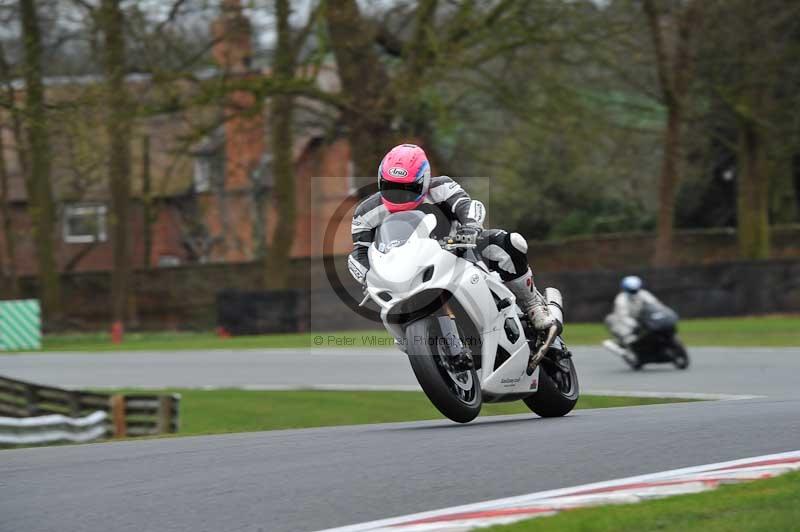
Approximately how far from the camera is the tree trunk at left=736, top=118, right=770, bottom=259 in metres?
31.9

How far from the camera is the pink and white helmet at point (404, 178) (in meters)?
7.83

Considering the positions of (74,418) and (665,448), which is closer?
(665,448)

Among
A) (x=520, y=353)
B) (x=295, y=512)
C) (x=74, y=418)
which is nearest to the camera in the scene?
(x=295, y=512)

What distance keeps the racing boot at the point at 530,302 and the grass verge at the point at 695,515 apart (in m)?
3.20

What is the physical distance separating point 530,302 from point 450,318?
1167 mm

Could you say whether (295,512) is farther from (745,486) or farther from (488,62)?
(488,62)

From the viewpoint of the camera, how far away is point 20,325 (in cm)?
2600

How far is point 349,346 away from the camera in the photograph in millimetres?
23984

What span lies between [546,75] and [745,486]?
68.2 feet

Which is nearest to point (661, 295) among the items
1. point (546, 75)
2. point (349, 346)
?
point (546, 75)

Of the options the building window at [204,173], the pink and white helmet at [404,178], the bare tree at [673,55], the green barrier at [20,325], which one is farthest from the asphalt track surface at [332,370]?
the building window at [204,173]

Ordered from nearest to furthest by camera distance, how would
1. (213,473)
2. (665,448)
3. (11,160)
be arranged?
(213,473)
(665,448)
(11,160)

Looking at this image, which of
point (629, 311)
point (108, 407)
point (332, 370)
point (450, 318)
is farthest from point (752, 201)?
point (450, 318)

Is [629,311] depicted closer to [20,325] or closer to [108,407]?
[108,407]
